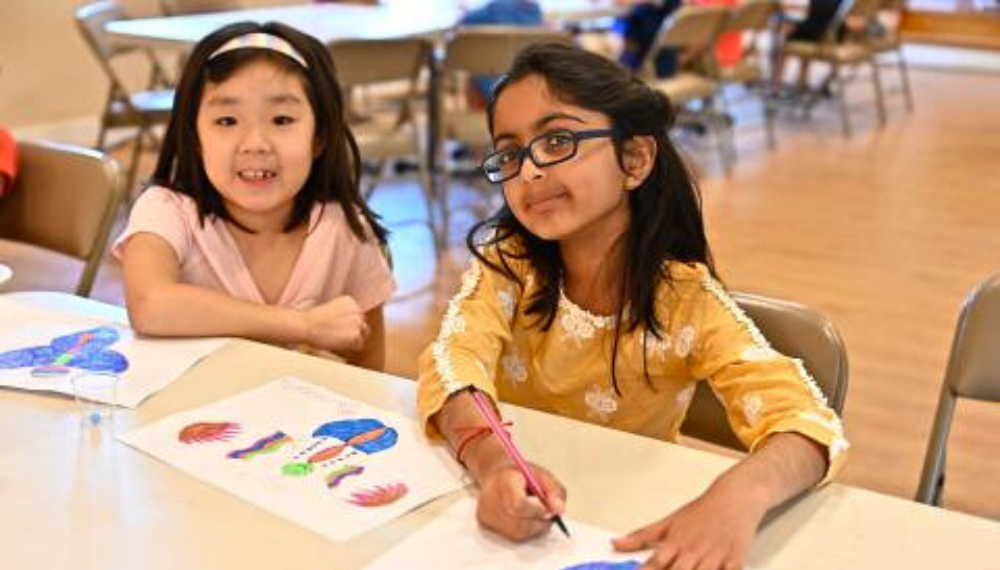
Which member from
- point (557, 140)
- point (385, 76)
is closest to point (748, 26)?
point (385, 76)

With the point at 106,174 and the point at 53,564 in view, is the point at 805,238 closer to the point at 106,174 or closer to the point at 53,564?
the point at 106,174

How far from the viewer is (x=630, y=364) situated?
1417mm

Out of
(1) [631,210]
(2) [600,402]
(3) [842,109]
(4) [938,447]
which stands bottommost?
(3) [842,109]

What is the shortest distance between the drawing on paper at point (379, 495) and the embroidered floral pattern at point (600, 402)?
1.34 feet

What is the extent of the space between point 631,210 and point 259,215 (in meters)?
0.63

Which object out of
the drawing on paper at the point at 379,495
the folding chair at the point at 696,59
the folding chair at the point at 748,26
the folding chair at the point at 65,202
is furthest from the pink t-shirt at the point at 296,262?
the folding chair at the point at 748,26

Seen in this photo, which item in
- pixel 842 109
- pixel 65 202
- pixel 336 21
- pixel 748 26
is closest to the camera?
pixel 65 202

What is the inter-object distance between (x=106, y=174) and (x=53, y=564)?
117 centimetres

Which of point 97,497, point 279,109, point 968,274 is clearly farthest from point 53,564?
point 968,274

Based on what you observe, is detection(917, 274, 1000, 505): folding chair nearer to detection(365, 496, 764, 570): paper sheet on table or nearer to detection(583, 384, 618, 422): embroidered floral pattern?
detection(583, 384, 618, 422): embroidered floral pattern

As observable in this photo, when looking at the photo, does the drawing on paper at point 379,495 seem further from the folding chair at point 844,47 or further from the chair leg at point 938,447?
the folding chair at point 844,47

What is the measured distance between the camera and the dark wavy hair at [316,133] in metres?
1.65

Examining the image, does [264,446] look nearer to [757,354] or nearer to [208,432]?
[208,432]

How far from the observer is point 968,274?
4.25 meters
